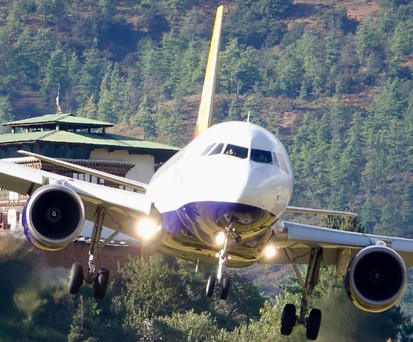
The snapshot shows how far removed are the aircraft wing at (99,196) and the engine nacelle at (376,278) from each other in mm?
6216

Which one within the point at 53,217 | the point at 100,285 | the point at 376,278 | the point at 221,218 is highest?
the point at 221,218

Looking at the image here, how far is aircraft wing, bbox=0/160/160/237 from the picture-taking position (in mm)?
47812

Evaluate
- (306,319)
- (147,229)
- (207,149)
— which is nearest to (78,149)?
(306,319)

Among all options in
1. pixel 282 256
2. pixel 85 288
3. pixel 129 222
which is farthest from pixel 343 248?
pixel 85 288

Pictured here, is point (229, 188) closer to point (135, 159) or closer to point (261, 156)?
point (261, 156)

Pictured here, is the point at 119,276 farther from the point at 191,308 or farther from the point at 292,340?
the point at 292,340

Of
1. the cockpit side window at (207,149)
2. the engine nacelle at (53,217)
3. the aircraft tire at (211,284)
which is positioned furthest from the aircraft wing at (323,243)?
the engine nacelle at (53,217)

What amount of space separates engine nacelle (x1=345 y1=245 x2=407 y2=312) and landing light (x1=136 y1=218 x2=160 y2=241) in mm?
6071

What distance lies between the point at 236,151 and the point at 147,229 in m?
4.59

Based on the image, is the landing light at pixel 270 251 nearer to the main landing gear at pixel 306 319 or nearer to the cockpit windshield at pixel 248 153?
the main landing gear at pixel 306 319

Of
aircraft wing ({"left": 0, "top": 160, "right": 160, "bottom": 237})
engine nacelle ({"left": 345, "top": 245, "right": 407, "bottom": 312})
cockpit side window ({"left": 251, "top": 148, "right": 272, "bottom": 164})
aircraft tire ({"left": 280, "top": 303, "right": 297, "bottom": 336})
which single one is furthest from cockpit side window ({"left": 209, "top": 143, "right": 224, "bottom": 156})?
aircraft tire ({"left": 280, "top": 303, "right": 297, "bottom": 336})

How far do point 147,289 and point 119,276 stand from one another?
572 cm

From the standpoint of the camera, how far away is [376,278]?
5006cm

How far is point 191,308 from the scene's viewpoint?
111062mm
